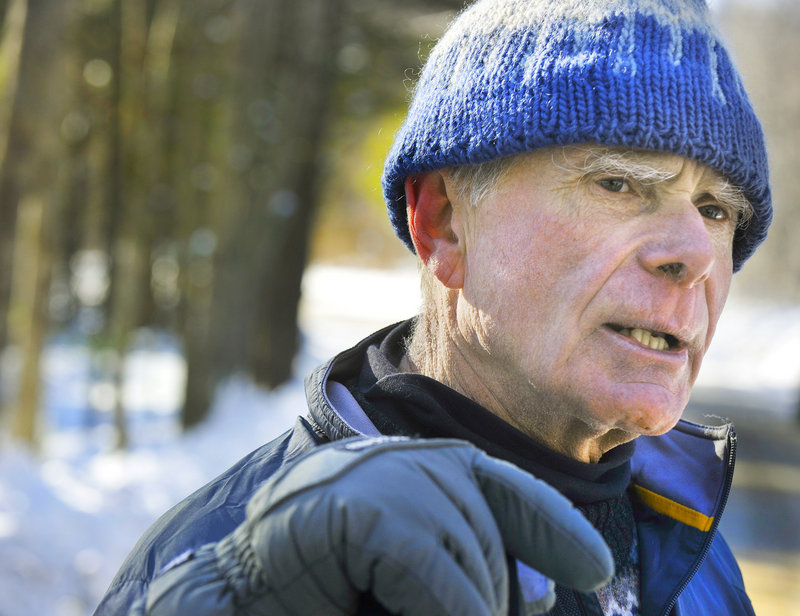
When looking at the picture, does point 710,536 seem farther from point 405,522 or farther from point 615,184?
point 405,522

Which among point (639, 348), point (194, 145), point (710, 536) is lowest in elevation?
point (194, 145)

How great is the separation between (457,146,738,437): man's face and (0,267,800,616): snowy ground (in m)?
4.95

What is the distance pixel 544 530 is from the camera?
131cm

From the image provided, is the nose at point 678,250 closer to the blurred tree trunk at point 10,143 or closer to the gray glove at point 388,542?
the gray glove at point 388,542

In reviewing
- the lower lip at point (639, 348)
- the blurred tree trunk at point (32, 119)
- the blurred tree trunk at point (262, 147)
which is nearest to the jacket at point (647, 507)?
the lower lip at point (639, 348)

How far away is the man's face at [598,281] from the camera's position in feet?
5.66

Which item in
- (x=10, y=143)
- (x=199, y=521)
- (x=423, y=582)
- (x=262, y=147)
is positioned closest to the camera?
(x=423, y=582)

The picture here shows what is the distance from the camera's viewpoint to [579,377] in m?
1.74

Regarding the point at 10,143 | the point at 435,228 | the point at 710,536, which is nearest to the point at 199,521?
the point at 435,228

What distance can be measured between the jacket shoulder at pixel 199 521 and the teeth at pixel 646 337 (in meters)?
0.59

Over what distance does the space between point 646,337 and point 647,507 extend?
1.68 feet

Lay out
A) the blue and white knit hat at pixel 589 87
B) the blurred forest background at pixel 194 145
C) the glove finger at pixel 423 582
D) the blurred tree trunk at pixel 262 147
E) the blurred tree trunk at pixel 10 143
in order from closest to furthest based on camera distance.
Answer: the glove finger at pixel 423 582 < the blue and white knit hat at pixel 589 87 < the blurred tree trunk at pixel 10 143 < the blurred forest background at pixel 194 145 < the blurred tree trunk at pixel 262 147

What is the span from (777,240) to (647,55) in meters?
37.6

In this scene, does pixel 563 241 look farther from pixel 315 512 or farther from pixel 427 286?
pixel 315 512
